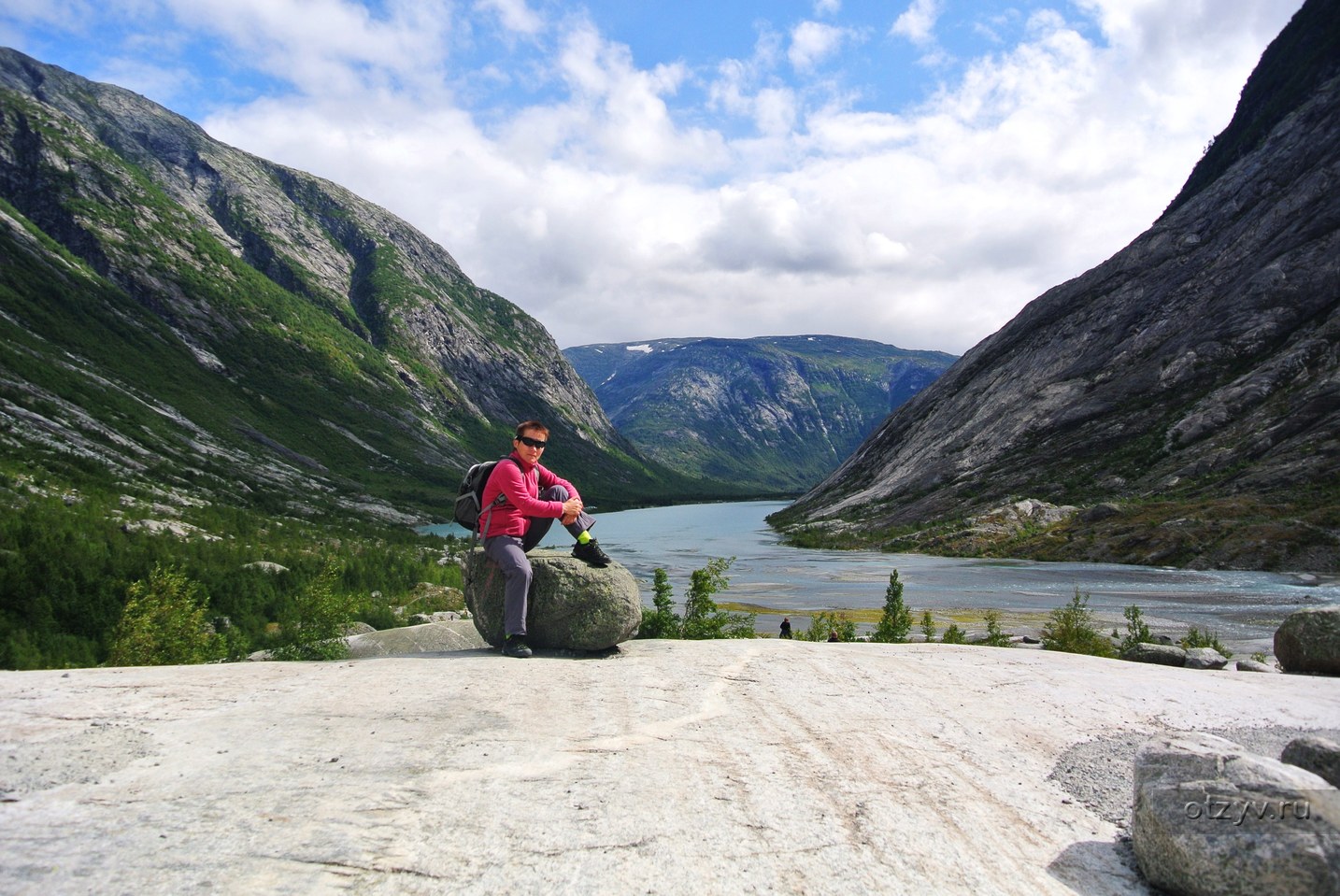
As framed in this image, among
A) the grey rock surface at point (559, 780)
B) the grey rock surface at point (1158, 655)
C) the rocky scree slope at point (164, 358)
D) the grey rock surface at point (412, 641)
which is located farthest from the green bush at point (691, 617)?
the rocky scree slope at point (164, 358)

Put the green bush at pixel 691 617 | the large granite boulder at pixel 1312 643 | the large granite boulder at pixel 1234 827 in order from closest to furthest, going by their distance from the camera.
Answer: the large granite boulder at pixel 1234 827 → the large granite boulder at pixel 1312 643 → the green bush at pixel 691 617

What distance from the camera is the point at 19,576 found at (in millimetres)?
23906

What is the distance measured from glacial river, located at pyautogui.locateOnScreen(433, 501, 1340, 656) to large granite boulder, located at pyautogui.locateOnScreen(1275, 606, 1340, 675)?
13.0m

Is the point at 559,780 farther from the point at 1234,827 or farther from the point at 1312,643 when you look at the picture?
the point at 1312,643

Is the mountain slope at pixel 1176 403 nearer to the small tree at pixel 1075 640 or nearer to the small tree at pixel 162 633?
the small tree at pixel 1075 640

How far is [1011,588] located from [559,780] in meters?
50.2

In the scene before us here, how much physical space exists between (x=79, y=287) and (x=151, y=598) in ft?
461

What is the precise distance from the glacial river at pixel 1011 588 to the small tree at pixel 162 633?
83.8 feet

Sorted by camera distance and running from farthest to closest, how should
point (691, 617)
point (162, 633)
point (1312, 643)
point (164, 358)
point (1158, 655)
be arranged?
point (164, 358)
point (691, 617)
point (1158, 655)
point (162, 633)
point (1312, 643)

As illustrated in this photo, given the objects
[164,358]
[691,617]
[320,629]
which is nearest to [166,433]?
[164,358]

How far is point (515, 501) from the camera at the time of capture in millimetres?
12023

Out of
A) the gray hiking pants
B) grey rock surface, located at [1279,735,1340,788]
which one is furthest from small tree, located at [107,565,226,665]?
grey rock surface, located at [1279,735,1340,788]

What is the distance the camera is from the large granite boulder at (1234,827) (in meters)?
4.68

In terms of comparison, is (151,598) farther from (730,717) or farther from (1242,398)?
(1242,398)
